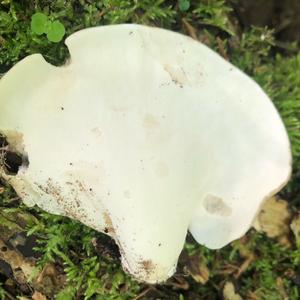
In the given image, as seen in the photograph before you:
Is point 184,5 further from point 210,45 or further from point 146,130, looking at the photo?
point 146,130

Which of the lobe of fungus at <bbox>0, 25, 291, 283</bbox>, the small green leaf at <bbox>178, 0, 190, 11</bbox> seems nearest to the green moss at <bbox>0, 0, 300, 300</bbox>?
the small green leaf at <bbox>178, 0, 190, 11</bbox>

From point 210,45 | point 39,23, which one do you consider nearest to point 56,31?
point 39,23

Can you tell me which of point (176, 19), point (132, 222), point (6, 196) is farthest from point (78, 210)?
point (176, 19)

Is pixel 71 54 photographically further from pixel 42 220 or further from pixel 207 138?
pixel 42 220

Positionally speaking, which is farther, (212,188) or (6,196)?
(6,196)

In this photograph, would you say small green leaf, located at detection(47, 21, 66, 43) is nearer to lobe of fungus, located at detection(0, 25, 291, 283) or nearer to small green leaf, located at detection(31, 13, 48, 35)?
small green leaf, located at detection(31, 13, 48, 35)

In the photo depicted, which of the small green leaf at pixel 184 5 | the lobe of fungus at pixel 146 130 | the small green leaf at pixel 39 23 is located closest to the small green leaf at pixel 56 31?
the small green leaf at pixel 39 23

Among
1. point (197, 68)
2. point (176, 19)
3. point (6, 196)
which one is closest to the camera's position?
point (197, 68)
